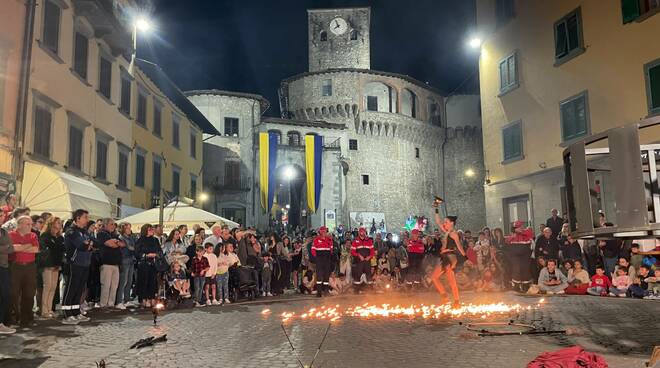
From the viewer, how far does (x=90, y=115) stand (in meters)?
19.6

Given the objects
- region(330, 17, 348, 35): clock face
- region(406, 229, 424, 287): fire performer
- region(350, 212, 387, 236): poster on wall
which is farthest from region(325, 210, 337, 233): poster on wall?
region(406, 229, 424, 287): fire performer

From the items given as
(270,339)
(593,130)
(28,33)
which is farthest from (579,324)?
(28,33)

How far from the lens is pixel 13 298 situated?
358 inches

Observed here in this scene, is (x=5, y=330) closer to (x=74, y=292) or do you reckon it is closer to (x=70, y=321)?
(x=70, y=321)

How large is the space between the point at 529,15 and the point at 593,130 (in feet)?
20.2

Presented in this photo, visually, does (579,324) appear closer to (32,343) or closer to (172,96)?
(32,343)

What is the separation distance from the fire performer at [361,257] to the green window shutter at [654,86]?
9.77m

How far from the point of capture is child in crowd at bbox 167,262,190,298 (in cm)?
1257

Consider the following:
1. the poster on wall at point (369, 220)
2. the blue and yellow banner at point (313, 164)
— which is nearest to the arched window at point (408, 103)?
the poster on wall at point (369, 220)

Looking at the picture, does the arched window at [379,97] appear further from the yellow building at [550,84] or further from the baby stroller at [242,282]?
the baby stroller at [242,282]

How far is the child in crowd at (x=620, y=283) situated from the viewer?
13367 millimetres

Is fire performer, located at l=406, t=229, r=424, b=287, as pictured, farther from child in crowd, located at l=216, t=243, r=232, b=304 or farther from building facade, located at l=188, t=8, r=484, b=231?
building facade, located at l=188, t=8, r=484, b=231

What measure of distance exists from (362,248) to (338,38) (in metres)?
46.2

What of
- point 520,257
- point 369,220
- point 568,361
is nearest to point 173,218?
point 520,257
